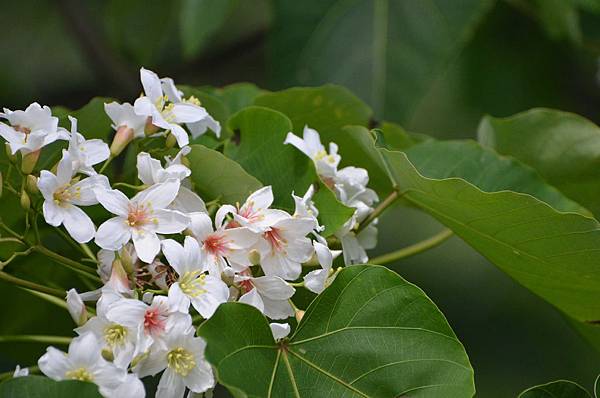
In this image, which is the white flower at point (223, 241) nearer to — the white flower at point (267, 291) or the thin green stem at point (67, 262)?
the white flower at point (267, 291)

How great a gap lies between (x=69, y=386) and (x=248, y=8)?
9.34 feet

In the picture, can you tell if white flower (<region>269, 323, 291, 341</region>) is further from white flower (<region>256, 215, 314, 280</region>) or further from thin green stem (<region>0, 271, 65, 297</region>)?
thin green stem (<region>0, 271, 65, 297</region>)

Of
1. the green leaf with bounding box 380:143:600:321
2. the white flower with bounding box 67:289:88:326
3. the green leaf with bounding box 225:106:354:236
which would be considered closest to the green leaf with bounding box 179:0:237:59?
the green leaf with bounding box 225:106:354:236

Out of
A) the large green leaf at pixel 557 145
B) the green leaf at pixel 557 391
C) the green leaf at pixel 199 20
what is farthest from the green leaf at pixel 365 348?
the green leaf at pixel 199 20

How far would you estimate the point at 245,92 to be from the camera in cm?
131

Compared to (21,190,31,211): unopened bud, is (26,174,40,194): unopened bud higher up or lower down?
higher up

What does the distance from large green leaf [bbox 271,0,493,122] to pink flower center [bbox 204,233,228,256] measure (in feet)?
2.88

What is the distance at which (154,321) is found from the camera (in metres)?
0.81

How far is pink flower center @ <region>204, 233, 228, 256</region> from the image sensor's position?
0.87 m

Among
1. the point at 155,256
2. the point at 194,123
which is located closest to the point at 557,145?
the point at 194,123

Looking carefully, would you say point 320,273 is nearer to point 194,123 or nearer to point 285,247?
point 285,247

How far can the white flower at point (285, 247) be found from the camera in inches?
35.0

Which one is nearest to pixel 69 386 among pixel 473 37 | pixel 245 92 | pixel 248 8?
pixel 245 92

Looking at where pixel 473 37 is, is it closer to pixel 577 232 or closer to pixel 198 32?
pixel 198 32
